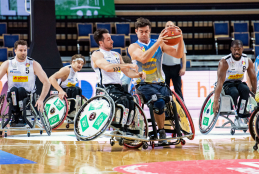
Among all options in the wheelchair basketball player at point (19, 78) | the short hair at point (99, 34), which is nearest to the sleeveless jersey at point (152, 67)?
the short hair at point (99, 34)

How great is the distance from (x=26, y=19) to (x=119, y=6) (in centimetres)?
347

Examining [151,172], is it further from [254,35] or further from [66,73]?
[254,35]

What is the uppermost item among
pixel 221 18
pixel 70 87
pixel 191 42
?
pixel 221 18

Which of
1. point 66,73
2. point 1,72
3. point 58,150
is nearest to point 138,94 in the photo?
point 58,150

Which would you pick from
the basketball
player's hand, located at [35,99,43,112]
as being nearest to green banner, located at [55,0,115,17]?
player's hand, located at [35,99,43,112]

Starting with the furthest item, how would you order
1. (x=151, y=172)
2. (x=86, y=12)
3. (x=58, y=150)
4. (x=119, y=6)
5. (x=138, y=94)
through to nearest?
(x=119, y=6), (x=86, y=12), (x=138, y=94), (x=58, y=150), (x=151, y=172)

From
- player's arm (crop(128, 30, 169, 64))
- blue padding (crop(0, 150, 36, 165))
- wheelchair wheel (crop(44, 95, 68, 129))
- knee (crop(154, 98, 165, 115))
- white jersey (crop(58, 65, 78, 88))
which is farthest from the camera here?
white jersey (crop(58, 65, 78, 88))

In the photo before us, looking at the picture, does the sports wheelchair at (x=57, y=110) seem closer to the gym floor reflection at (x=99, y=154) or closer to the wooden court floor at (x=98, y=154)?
the wooden court floor at (x=98, y=154)

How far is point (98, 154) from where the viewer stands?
11.5ft

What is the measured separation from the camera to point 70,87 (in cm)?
650

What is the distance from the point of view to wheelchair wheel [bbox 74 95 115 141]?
3.55 meters

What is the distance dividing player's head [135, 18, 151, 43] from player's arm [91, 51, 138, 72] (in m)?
0.45

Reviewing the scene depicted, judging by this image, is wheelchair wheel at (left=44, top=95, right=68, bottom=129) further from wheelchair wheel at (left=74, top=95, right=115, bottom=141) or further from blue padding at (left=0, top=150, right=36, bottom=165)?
blue padding at (left=0, top=150, right=36, bottom=165)

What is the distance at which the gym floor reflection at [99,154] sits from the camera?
9.19ft
